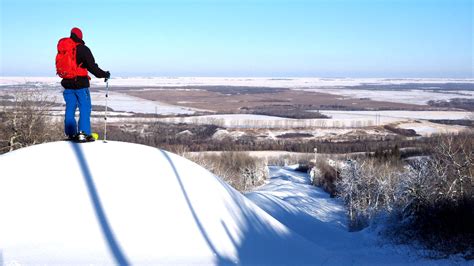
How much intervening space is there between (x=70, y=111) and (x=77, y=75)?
845 millimetres

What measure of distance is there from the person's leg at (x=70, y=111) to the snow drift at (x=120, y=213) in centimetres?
49

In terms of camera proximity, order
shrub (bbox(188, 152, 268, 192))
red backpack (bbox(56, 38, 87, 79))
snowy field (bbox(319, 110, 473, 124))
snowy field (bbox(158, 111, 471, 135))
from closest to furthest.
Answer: red backpack (bbox(56, 38, 87, 79)), shrub (bbox(188, 152, 268, 192)), snowy field (bbox(158, 111, 471, 135)), snowy field (bbox(319, 110, 473, 124))

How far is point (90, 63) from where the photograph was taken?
9102mm

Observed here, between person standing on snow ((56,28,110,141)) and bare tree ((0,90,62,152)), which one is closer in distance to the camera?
person standing on snow ((56,28,110,141))

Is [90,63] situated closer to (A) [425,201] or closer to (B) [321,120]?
(A) [425,201]

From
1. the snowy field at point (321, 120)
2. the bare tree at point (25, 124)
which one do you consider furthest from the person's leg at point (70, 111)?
the snowy field at point (321, 120)

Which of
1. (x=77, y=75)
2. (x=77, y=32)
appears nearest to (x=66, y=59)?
(x=77, y=75)

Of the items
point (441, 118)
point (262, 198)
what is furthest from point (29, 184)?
point (441, 118)

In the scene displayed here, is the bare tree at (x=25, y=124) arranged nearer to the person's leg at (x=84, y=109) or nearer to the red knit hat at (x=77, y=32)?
the person's leg at (x=84, y=109)

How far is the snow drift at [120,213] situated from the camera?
6.95 metres

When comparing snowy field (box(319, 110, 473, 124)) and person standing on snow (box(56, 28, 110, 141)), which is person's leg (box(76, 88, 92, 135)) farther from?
snowy field (box(319, 110, 473, 124))

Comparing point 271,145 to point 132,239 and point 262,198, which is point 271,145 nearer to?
point 262,198

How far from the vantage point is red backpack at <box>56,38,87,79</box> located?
29.5 ft

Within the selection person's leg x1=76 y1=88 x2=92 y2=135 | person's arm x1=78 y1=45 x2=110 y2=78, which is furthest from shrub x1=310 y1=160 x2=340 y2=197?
person's arm x1=78 y1=45 x2=110 y2=78
